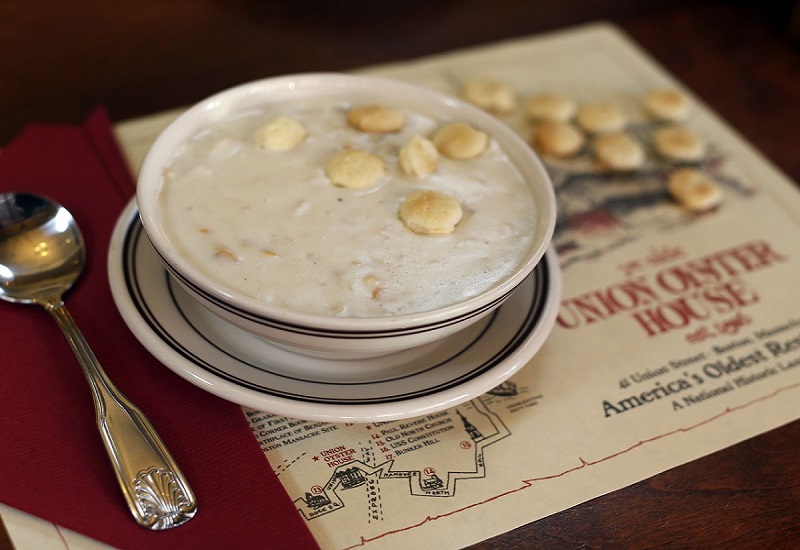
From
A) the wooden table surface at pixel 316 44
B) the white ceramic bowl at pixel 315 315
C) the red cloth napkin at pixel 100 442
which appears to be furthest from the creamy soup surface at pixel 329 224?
the wooden table surface at pixel 316 44

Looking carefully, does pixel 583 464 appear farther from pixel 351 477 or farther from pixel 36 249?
pixel 36 249

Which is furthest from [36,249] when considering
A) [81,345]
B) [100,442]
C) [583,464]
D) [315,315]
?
[583,464]

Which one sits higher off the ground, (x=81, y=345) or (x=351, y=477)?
(x=81, y=345)

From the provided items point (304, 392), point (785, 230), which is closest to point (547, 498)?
point (304, 392)

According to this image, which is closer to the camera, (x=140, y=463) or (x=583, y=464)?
(x=140, y=463)

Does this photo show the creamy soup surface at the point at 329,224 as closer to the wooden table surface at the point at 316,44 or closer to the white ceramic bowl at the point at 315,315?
the white ceramic bowl at the point at 315,315

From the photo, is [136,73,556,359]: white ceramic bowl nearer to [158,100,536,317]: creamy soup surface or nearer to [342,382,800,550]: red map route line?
[158,100,536,317]: creamy soup surface

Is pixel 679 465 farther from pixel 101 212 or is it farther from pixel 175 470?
pixel 101 212
